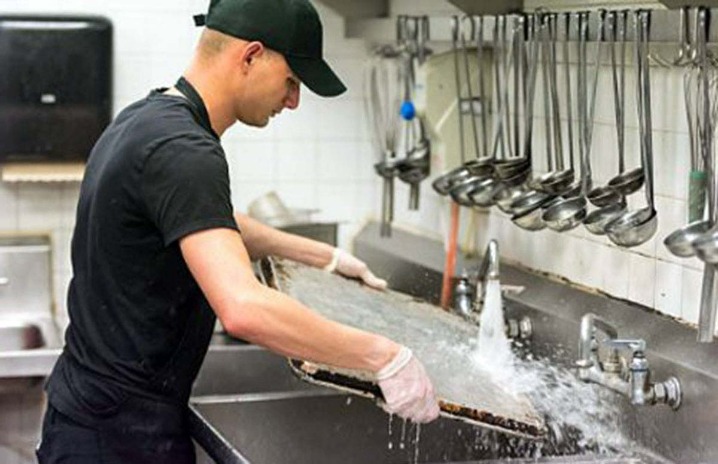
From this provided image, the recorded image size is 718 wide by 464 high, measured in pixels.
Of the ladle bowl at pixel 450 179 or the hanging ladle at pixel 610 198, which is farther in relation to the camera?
the ladle bowl at pixel 450 179

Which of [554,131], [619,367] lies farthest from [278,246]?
[619,367]

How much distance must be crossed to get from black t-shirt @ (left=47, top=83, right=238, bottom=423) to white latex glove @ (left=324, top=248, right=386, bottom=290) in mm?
519

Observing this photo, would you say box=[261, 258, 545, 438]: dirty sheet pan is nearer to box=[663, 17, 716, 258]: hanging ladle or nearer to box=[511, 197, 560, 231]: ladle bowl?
box=[511, 197, 560, 231]: ladle bowl

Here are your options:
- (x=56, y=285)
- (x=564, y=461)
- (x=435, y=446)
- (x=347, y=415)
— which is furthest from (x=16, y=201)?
(x=564, y=461)

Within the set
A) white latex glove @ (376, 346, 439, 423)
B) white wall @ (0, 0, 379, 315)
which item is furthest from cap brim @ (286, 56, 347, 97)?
white wall @ (0, 0, 379, 315)

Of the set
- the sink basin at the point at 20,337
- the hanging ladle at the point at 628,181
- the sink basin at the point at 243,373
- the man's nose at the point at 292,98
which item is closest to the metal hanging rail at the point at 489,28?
the hanging ladle at the point at 628,181

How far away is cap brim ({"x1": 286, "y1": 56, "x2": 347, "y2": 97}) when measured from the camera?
230 cm

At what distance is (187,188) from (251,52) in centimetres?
32

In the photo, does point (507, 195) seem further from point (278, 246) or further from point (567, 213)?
point (278, 246)

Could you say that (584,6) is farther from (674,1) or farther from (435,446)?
(435,446)

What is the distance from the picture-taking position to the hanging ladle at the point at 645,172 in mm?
2365

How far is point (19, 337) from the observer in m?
3.69

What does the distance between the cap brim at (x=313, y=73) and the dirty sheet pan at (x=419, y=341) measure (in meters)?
0.45

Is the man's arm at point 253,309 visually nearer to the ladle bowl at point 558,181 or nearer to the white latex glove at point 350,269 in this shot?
the ladle bowl at point 558,181
